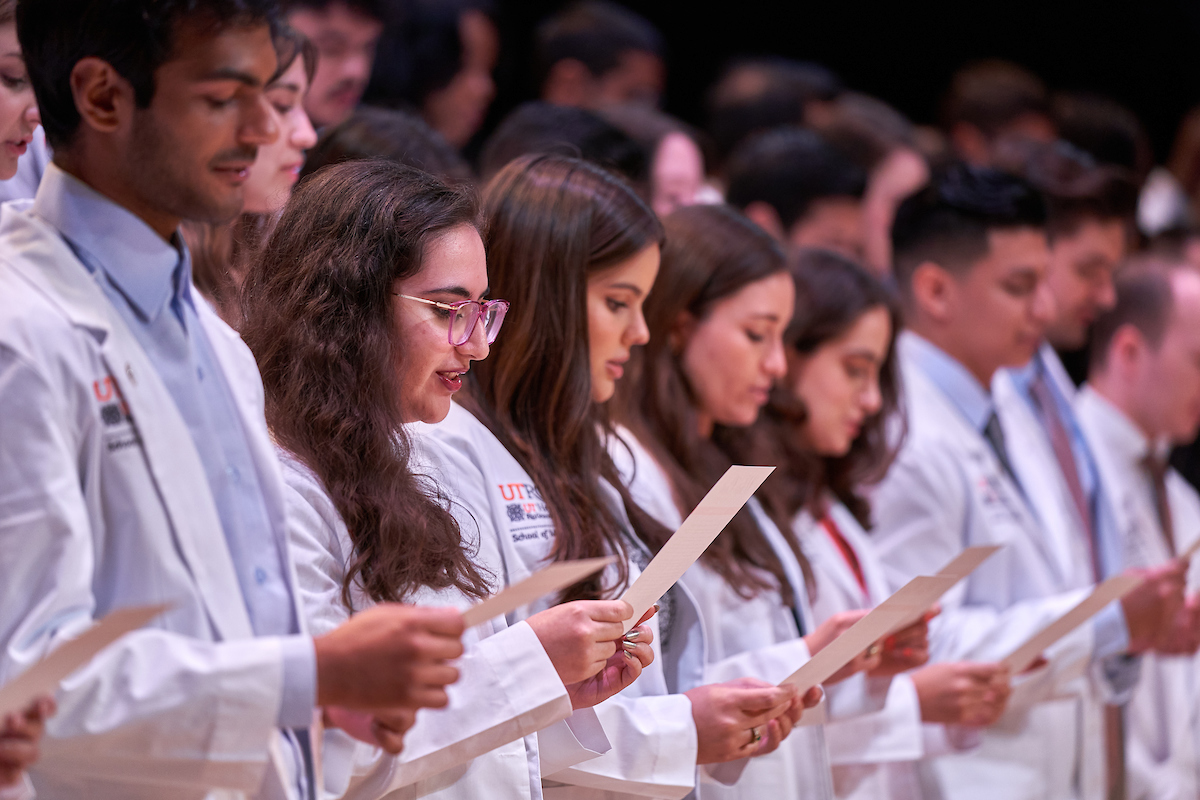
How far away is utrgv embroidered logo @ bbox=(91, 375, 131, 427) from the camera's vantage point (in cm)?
135

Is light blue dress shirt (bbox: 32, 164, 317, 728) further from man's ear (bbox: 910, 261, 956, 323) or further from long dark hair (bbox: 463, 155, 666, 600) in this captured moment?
man's ear (bbox: 910, 261, 956, 323)

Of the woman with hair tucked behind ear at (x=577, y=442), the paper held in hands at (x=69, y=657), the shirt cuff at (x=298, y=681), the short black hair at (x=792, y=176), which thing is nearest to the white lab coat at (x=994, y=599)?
the woman with hair tucked behind ear at (x=577, y=442)

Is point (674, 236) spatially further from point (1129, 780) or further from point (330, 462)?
point (1129, 780)

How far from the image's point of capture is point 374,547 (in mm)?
1741

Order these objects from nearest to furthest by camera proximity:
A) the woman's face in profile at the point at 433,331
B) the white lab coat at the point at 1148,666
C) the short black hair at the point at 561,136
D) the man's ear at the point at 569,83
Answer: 1. the woman's face in profile at the point at 433,331
2. the short black hair at the point at 561,136
3. the white lab coat at the point at 1148,666
4. the man's ear at the point at 569,83

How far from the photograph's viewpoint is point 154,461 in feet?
4.50

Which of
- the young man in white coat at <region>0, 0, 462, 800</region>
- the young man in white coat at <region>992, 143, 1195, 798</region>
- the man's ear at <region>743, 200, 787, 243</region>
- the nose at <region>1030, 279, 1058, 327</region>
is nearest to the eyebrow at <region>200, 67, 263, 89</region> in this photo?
the young man in white coat at <region>0, 0, 462, 800</region>

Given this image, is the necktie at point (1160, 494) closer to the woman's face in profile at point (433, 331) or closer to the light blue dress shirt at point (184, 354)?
the woman's face in profile at point (433, 331)

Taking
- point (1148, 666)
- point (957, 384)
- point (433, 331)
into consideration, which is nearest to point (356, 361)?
point (433, 331)

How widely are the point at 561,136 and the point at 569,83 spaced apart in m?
1.84

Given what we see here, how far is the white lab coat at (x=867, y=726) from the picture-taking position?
277 cm

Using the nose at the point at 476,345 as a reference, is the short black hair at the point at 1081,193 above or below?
below

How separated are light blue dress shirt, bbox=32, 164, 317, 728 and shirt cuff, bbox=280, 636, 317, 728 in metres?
0.11

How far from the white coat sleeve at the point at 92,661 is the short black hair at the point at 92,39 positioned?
307mm
